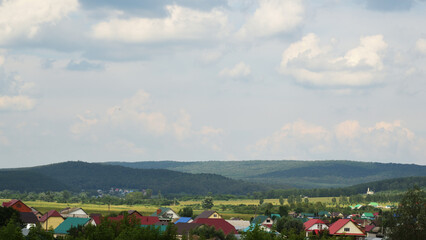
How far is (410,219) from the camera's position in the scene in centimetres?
7638

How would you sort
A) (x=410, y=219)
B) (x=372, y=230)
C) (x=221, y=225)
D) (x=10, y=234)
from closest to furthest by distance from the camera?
(x=10, y=234), (x=410, y=219), (x=221, y=225), (x=372, y=230)

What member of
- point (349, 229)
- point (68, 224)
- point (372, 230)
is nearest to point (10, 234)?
point (68, 224)

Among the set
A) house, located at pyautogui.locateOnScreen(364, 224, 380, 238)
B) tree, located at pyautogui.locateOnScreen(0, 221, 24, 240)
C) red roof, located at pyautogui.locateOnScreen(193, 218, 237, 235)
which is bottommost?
house, located at pyautogui.locateOnScreen(364, 224, 380, 238)

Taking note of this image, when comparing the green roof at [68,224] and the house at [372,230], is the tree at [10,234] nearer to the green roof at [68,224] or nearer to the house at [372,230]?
the green roof at [68,224]

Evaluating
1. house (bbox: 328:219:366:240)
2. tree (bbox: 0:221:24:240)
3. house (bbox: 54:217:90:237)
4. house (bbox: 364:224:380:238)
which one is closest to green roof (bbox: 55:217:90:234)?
house (bbox: 54:217:90:237)

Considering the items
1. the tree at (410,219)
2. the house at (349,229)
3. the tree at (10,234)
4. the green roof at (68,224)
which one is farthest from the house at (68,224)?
the tree at (10,234)

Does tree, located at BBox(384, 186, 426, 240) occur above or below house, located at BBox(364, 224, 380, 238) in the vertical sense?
above

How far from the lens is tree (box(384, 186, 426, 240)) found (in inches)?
2955

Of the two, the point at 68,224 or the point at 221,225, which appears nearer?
the point at 221,225

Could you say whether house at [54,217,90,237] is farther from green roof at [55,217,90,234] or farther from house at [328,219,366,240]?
house at [328,219,366,240]

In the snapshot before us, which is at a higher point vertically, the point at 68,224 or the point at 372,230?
the point at 68,224

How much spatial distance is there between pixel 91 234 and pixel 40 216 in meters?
93.5

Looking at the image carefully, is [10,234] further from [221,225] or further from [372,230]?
[372,230]

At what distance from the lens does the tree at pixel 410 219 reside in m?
75.1
